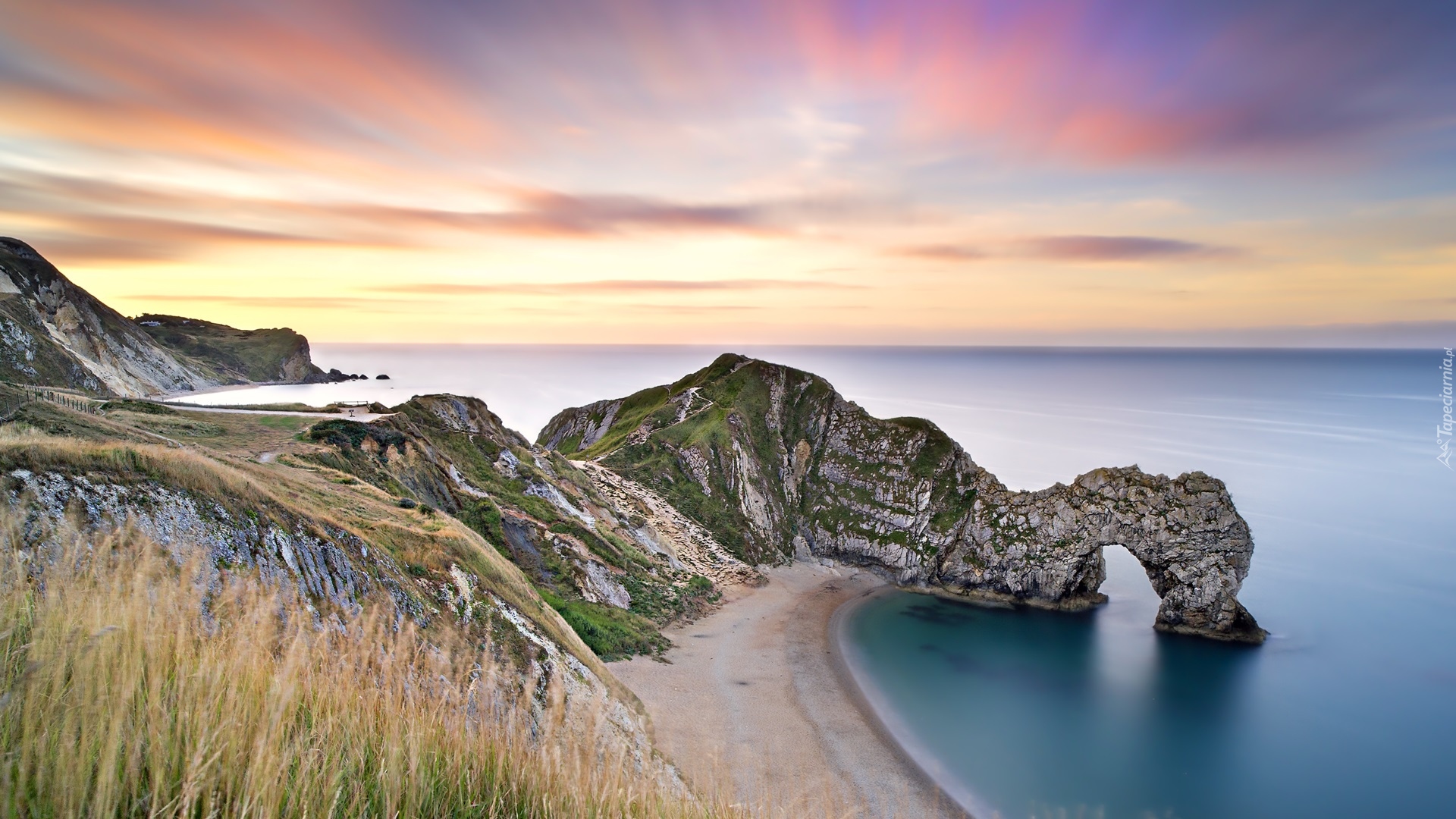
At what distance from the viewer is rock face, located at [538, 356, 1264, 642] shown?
4888 centimetres

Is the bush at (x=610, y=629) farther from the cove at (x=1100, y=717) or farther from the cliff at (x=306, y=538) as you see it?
the cove at (x=1100, y=717)

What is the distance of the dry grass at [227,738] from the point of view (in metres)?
3.35

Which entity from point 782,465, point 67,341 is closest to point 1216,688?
point 782,465

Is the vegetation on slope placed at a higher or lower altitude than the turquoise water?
higher

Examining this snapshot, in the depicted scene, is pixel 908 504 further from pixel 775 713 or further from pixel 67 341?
pixel 67 341

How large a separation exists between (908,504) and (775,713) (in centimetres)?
3281

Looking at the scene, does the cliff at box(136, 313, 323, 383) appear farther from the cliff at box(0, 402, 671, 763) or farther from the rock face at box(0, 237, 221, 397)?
the cliff at box(0, 402, 671, 763)

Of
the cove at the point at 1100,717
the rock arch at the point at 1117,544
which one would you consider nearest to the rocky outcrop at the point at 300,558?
the cove at the point at 1100,717

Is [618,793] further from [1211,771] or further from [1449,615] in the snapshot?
[1449,615]

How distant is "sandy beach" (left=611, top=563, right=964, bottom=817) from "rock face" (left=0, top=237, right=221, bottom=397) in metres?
71.4

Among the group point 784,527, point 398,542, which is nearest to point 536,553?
point 398,542

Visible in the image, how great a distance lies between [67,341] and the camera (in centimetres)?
8362

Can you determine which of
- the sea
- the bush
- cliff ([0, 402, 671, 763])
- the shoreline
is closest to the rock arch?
the sea

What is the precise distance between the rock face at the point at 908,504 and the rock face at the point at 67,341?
5661 cm
